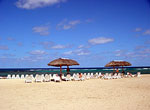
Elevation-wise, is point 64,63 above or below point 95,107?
above

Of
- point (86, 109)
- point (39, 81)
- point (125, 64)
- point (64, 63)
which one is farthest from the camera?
point (125, 64)

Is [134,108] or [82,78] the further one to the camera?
[82,78]

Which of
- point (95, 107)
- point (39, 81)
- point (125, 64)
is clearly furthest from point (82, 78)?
A: point (95, 107)

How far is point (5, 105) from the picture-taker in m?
7.29

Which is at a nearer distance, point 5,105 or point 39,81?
point 5,105

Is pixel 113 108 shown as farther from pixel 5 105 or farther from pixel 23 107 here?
pixel 5 105

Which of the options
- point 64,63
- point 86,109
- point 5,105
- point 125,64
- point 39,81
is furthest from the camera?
point 125,64

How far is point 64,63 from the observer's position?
18.9m

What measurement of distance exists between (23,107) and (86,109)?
224 centimetres

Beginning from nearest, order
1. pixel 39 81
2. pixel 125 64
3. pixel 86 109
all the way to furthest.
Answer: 1. pixel 86 109
2. pixel 39 81
3. pixel 125 64

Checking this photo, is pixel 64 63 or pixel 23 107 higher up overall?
pixel 64 63

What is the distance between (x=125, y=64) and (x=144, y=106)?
742 inches

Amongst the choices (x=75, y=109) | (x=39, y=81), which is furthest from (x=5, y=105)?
(x=39, y=81)

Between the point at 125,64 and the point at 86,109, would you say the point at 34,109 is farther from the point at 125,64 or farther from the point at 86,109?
the point at 125,64
